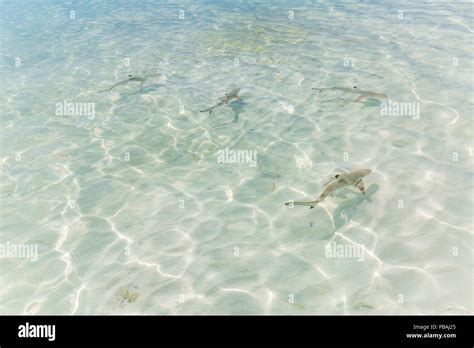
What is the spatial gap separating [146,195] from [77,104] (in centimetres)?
595

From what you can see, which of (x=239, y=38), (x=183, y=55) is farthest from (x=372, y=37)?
(x=183, y=55)

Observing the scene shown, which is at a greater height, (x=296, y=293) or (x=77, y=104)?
(x=77, y=104)

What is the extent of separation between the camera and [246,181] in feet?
23.6

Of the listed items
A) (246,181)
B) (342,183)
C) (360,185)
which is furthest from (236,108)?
(360,185)

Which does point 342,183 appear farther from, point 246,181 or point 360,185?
point 246,181

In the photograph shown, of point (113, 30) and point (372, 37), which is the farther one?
point (113, 30)

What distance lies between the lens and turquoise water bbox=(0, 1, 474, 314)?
16.6ft

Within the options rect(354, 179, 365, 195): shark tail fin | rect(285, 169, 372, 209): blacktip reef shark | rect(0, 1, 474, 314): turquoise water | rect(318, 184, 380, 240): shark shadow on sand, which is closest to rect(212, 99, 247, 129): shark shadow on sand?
rect(0, 1, 474, 314): turquoise water

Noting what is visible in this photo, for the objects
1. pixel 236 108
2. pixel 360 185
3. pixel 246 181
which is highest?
pixel 236 108

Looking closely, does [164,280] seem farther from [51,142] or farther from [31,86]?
[31,86]

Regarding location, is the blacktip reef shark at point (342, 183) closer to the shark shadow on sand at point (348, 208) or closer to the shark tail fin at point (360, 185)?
the shark tail fin at point (360, 185)

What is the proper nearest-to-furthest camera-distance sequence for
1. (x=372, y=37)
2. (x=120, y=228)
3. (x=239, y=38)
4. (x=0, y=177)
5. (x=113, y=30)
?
(x=120, y=228) → (x=0, y=177) → (x=372, y=37) → (x=239, y=38) → (x=113, y=30)

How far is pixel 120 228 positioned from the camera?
6355 millimetres
